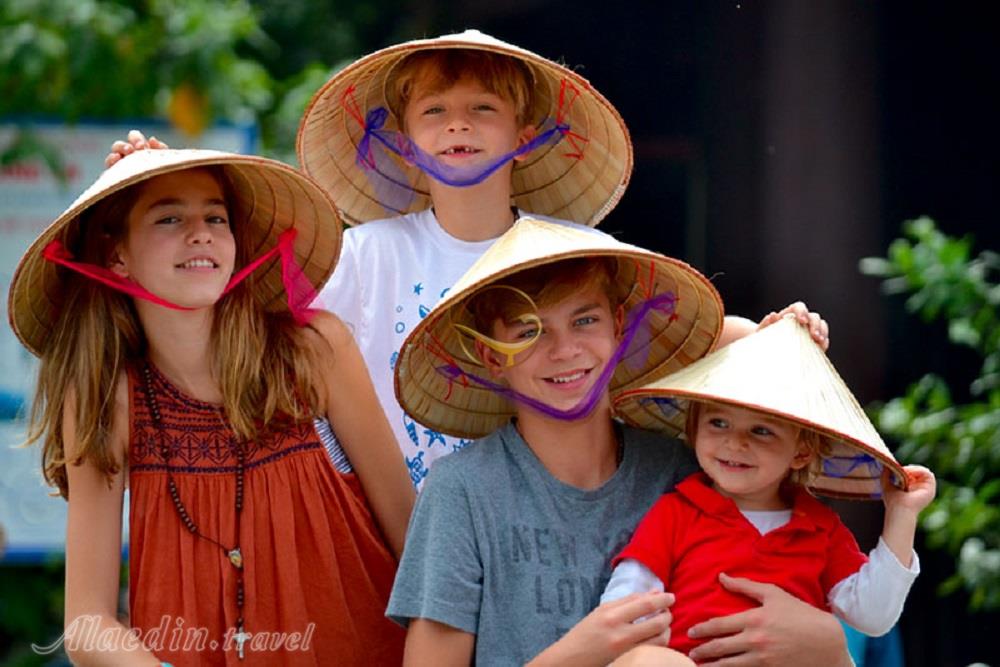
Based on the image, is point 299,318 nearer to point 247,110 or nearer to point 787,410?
point 787,410

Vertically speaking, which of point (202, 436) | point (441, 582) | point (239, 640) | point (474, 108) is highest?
point (474, 108)

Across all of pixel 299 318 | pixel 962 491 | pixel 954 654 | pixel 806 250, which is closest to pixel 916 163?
pixel 806 250

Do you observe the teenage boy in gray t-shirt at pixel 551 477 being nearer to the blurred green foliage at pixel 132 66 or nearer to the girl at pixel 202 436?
the girl at pixel 202 436

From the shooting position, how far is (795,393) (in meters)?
2.66

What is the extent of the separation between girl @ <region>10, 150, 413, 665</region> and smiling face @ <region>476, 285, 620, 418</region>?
15.0 inches

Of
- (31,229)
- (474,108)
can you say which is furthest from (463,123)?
(31,229)

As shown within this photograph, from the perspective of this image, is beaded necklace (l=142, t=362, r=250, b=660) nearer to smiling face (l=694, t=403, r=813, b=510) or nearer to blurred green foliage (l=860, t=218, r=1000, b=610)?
smiling face (l=694, t=403, r=813, b=510)

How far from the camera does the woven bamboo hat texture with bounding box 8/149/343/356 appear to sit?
2812 millimetres

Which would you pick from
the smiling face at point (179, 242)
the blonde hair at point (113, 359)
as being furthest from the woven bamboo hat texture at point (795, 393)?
the smiling face at point (179, 242)

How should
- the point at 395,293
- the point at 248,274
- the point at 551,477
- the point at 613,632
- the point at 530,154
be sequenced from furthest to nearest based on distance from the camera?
the point at 530,154 < the point at 395,293 < the point at 248,274 < the point at 551,477 < the point at 613,632

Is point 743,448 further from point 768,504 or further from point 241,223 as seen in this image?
point 241,223

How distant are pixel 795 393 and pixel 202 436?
1025 mm

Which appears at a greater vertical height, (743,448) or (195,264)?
(195,264)

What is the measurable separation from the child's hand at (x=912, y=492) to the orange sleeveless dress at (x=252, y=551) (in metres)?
0.88
